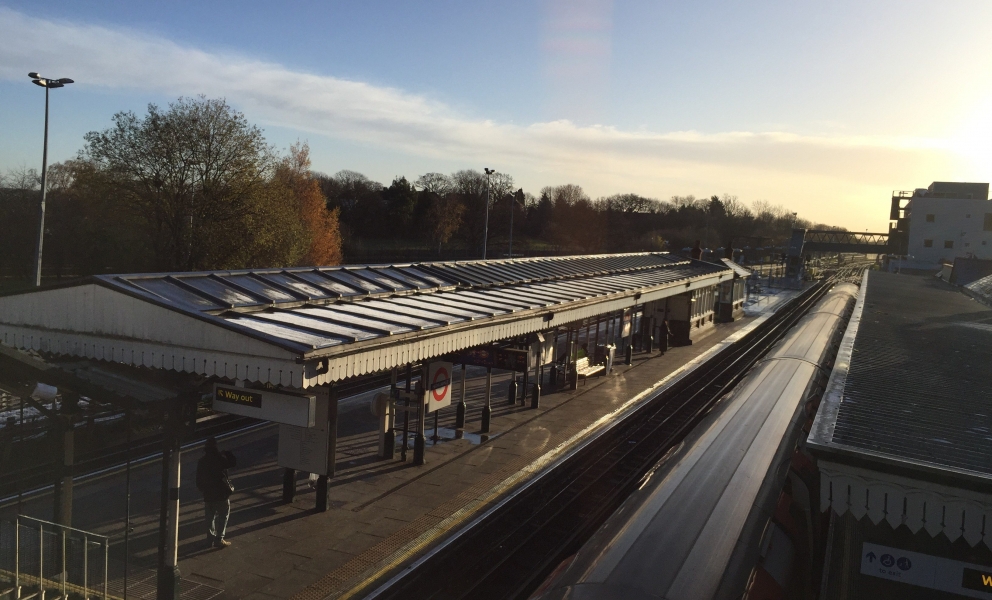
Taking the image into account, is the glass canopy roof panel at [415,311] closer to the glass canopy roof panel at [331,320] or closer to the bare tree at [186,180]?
the glass canopy roof panel at [331,320]

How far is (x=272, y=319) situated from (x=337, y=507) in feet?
12.2

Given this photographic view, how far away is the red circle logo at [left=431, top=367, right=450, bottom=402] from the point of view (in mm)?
14492

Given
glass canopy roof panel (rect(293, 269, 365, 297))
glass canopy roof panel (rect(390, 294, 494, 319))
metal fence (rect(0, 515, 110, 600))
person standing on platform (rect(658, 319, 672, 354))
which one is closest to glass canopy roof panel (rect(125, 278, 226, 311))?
metal fence (rect(0, 515, 110, 600))

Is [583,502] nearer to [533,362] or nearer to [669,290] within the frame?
[533,362]

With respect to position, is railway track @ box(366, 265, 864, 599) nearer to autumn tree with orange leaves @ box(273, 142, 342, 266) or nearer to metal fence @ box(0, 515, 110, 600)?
metal fence @ box(0, 515, 110, 600)

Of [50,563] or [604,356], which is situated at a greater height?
[604,356]

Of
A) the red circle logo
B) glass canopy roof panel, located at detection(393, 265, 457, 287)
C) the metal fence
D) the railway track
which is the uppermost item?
glass canopy roof panel, located at detection(393, 265, 457, 287)

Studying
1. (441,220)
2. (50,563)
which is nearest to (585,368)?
(50,563)

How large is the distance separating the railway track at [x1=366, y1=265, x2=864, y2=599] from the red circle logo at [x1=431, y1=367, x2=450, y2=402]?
105 inches

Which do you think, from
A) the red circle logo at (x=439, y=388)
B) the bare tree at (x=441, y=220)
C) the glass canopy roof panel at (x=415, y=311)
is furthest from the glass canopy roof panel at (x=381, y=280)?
the bare tree at (x=441, y=220)

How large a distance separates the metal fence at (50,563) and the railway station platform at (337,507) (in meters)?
0.48

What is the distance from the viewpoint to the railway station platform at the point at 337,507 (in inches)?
376

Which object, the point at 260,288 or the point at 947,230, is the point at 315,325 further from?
the point at 947,230

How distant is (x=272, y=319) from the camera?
10516mm
